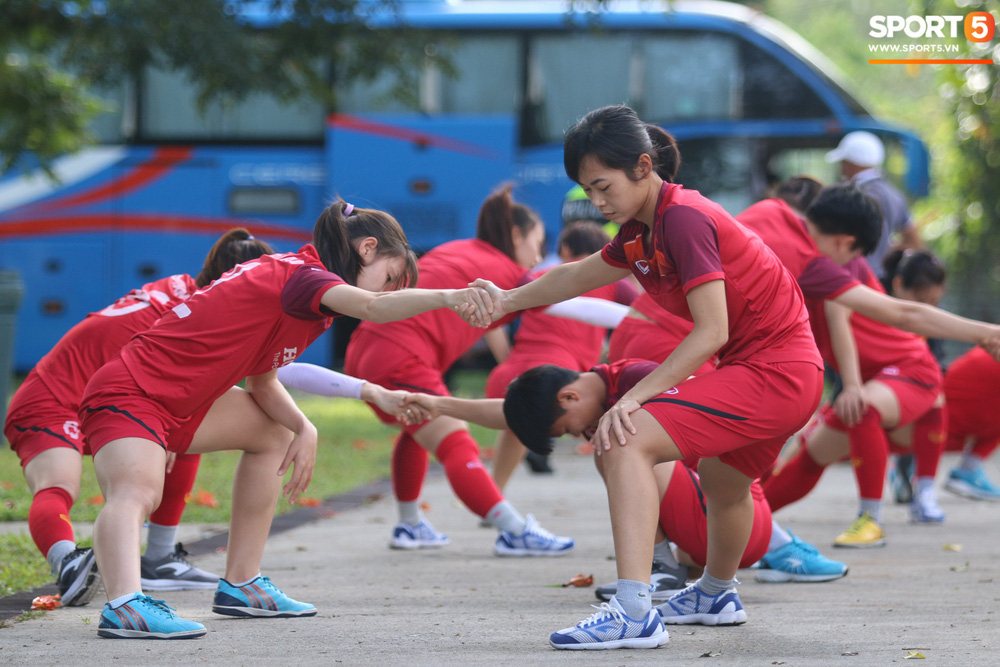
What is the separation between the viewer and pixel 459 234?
13.7 metres

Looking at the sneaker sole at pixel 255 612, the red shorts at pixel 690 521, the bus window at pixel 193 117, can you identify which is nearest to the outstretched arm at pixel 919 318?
the red shorts at pixel 690 521

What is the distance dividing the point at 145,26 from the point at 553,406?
7.13 metres

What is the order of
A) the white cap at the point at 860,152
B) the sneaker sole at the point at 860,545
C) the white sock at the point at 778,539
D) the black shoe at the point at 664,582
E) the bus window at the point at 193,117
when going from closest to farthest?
the black shoe at the point at 664,582, the white sock at the point at 778,539, the sneaker sole at the point at 860,545, the white cap at the point at 860,152, the bus window at the point at 193,117

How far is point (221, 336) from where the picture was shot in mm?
3658

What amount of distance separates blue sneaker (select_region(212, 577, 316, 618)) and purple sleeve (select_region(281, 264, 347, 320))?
3.19ft

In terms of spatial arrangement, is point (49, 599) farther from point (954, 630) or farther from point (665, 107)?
point (665, 107)

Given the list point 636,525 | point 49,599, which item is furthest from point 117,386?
point 636,525

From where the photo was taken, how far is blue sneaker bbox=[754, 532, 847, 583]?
4523 mm

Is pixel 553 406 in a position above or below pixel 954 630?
above

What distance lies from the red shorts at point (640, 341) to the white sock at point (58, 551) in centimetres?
220

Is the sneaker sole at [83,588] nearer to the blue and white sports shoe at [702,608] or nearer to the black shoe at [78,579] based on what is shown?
the black shoe at [78,579]

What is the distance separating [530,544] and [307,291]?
209cm

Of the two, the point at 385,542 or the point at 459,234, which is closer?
the point at 385,542

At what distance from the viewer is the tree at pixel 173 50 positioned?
9461 millimetres
